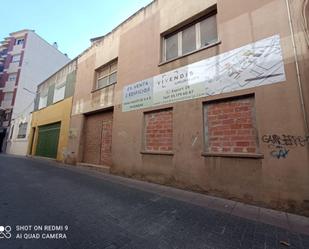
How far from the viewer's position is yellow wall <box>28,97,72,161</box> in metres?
12.1

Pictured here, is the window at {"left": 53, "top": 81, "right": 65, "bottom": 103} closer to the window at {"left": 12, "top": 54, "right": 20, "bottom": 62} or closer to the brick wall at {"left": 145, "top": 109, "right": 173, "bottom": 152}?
the brick wall at {"left": 145, "top": 109, "right": 173, "bottom": 152}

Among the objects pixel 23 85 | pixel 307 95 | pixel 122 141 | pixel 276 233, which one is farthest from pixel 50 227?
pixel 23 85

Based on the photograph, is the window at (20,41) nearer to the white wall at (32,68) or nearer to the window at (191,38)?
the white wall at (32,68)

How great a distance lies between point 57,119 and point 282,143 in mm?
13904

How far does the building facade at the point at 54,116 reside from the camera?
12.5 m

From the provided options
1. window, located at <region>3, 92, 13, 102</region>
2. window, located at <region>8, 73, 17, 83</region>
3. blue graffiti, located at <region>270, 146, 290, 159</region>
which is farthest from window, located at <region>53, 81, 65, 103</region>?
window, located at <region>8, 73, 17, 83</region>

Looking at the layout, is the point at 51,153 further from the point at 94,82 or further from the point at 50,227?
the point at 50,227

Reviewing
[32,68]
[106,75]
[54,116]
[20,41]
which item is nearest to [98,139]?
[106,75]

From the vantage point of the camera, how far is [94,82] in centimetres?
1080

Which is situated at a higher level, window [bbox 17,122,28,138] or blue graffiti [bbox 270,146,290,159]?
window [bbox 17,122,28,138]

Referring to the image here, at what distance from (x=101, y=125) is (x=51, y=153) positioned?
6659mm

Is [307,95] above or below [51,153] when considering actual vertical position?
above

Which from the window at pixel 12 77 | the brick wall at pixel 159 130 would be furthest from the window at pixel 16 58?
the brick wall at pixel 159 130

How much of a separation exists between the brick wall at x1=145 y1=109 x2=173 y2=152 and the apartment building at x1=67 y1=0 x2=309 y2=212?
38 mm
